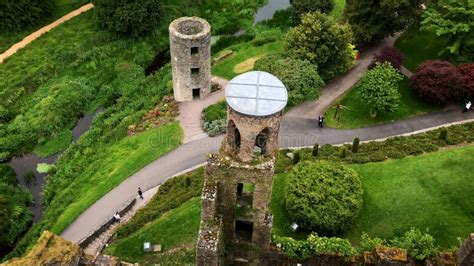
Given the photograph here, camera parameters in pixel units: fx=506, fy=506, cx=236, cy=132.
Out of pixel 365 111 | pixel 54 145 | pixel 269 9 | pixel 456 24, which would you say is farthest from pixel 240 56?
pixel 456 24

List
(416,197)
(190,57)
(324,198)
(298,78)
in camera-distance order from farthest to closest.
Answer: (190,57), (298,78), (416,197), (324,198)

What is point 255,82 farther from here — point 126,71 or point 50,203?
point 126,71

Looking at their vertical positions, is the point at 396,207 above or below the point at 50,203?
above

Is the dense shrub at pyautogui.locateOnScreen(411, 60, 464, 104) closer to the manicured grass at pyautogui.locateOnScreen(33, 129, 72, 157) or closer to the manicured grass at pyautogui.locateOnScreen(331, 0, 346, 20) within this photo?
the manicured grass at pyautogui.locateOnScreen(331, 0, 346, 20)

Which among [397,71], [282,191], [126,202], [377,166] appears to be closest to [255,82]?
[282,191]

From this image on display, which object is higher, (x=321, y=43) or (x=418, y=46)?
(x=321, y=43)

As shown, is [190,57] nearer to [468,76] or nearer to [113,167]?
[113,167]
